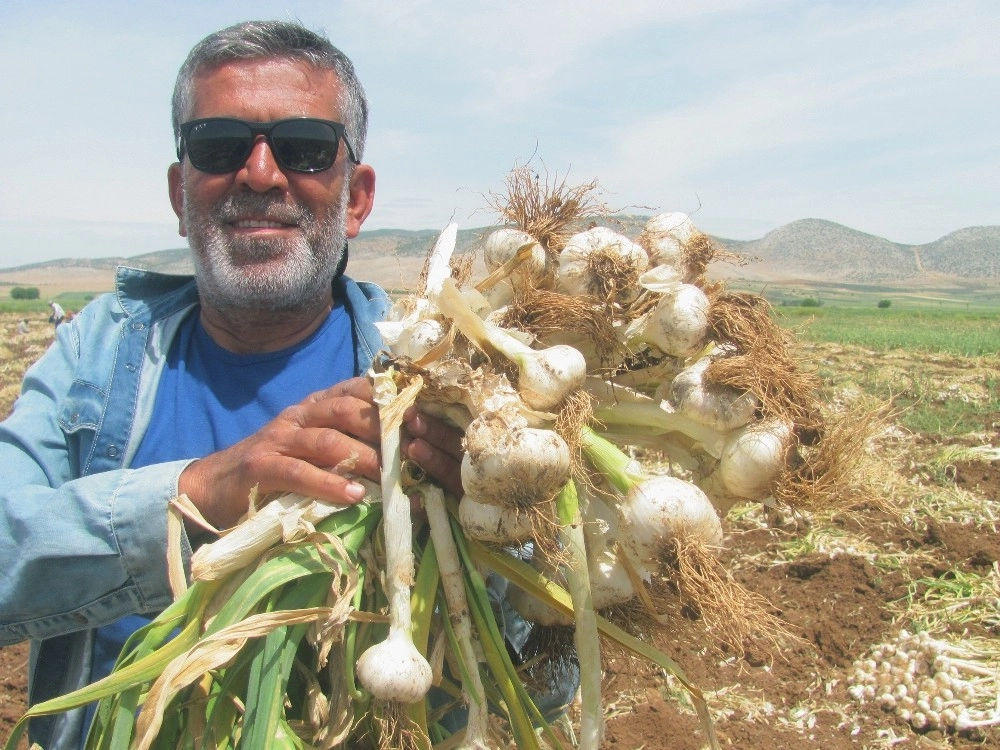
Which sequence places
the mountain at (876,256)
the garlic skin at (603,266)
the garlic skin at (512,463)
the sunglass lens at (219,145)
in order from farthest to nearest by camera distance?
the mountain at (876,256)
the sunglass lens at (219,145)
the garlic skin at (603,266)
the garlic skin at (512,463)

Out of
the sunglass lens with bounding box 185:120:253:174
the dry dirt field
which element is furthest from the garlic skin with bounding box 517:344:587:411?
the sunglass lens with bounding box 185:120:253:174

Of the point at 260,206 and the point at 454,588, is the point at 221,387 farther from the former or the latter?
the point at 454,588

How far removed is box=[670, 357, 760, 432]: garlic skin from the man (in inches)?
16.5

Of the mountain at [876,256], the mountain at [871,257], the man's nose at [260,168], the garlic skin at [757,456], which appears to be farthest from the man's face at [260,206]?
the mountain at [876,256]

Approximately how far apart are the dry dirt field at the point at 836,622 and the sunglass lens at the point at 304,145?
1421 millimetres

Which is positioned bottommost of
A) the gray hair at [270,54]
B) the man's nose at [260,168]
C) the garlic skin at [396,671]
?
the garlic skin at [396,671]

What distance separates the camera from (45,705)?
1132 millimetres

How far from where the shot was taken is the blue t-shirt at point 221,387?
1868 millimetres

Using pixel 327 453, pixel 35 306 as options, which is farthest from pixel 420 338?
pixel 35 306

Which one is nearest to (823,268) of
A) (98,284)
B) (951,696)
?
(98,284)

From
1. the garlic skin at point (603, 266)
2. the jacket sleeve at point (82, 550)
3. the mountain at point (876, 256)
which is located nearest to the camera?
the garlic skin at point (603, 266)

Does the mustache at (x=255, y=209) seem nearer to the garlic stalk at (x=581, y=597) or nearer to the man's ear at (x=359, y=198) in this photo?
the man's ear at (x=359, y=198)

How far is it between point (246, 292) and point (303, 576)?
915mm

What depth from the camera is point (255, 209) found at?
195 centimetres
